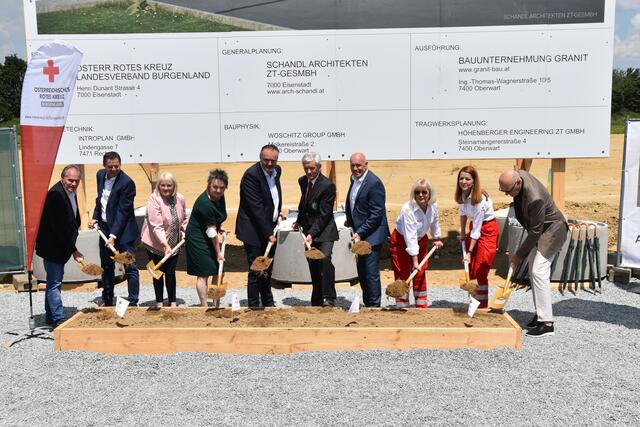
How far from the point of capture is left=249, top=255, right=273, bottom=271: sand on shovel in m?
6.07

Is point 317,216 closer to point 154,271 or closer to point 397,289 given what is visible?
point 397,289

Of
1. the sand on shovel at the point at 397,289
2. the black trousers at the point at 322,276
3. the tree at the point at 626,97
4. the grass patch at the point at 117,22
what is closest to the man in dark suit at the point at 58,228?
the black trousers at the point at 322,276

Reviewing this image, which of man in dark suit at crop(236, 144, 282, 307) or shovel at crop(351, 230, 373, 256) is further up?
man in dark suit at crop(236, 144, 282, 307)

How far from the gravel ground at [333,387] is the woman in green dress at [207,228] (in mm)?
1137

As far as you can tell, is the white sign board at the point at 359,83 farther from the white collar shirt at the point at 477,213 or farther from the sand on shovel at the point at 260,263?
the sand on shovel at the point at 260,263

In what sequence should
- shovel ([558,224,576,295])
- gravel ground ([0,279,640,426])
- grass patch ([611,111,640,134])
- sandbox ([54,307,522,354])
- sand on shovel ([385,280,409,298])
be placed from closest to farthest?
gravel ground ([0,279,640,426]) → sandbox ([54,307,522,354]) → sand on shovel ([385,280,409,298]) → shovel ([558,224,576,295]) → grass patch ([611,111,640,134])

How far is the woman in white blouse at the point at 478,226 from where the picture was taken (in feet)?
19.7

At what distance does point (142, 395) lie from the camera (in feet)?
14.8

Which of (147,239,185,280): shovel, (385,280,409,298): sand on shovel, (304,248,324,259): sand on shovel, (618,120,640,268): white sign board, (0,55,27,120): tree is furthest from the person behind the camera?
(0,55,27,120): tree

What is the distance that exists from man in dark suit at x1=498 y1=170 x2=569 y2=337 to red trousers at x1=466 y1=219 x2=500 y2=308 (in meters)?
0.34

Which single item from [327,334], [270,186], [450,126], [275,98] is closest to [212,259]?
[270,186]

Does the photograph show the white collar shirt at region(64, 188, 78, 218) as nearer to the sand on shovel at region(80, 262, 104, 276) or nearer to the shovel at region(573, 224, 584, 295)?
the sand on shovel at region(80, 262, 104, 276)

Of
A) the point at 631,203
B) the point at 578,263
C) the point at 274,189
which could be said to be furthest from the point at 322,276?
the point at 631,203

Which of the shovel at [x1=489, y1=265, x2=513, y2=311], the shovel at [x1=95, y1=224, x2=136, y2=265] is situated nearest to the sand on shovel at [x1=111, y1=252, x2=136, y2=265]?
the shovel at [x1=95, y1=224, x2=136, y2=265]
